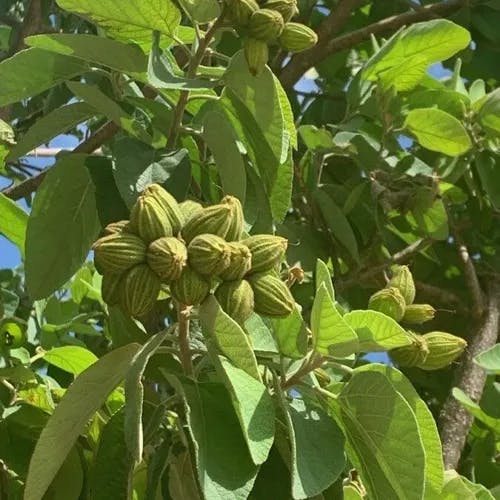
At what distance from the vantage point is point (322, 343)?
112 centimetres

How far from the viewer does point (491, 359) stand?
157 cm

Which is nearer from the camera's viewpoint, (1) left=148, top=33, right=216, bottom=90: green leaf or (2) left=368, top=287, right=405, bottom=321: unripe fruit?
(1) left=148, top=33, right=216, bottom=90: green leaf

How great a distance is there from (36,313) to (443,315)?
824 mm

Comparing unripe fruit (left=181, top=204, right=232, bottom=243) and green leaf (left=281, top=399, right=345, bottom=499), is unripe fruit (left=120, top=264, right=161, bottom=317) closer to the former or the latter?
unripe fruit (left=181, top=204, right=232, bottom=243)

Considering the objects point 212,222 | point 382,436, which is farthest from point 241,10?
point 382,436

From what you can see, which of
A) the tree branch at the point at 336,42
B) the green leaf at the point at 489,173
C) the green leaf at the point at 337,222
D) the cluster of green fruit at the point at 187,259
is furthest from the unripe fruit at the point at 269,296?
the tree branch at the point at 336,42

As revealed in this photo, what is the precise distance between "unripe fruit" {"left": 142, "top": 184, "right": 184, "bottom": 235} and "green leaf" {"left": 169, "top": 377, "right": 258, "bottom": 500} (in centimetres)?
16

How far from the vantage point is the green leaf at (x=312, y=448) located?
40.7 inches

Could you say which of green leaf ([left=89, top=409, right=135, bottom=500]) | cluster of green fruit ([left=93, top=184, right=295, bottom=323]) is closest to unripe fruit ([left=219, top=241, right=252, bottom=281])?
cluster of green fruit ([left=93, top=184, right=295, bottom=323])

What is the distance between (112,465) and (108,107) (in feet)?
1.37

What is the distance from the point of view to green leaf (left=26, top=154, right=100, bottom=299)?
1.28 metres

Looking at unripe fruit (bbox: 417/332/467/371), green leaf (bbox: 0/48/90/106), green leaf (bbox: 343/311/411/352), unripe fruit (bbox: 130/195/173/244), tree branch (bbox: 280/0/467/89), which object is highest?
green leaf (bbox: 0/48/90/106)

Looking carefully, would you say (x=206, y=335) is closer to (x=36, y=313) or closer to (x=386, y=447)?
(x=386, y=447)

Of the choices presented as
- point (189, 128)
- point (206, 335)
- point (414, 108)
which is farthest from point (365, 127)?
point (206, 335)
